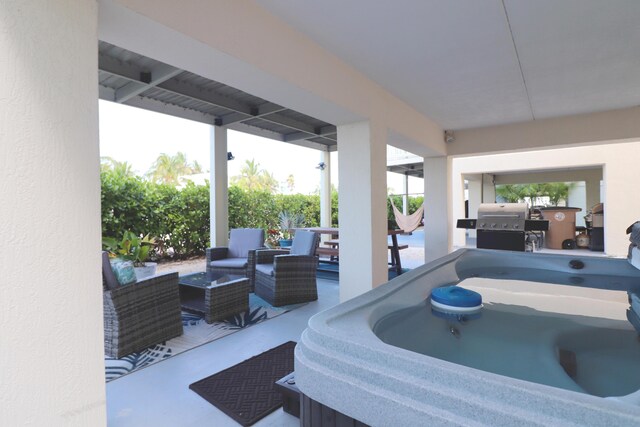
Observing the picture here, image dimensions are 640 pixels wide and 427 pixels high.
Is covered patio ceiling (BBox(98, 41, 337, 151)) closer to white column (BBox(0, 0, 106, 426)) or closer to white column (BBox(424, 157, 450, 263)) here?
white column (BBox(424, 157, 450, 263))

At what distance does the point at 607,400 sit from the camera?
884 millimetres

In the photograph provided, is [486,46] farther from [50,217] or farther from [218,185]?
[218,185]

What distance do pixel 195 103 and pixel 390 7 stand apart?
4.00m

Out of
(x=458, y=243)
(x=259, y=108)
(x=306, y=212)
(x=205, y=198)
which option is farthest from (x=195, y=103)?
(x=458, y=243)

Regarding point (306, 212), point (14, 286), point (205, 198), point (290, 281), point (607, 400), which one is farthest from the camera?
point (306, 212)

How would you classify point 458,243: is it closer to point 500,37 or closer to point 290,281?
point 290,281

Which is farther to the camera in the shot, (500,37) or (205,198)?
(205,198)

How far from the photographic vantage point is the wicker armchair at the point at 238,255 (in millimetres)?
4488

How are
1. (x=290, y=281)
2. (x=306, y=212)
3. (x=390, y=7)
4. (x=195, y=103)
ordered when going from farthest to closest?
(x=306, y=212) → (x=195, y=103) → (x=290, y=281) → (x=390, y=7)

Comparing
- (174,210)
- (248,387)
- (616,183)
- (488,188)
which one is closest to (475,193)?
(488,188)

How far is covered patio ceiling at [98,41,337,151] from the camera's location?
3.93m

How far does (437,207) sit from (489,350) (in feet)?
13.7

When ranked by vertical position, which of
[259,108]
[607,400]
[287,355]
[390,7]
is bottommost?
[287,355]

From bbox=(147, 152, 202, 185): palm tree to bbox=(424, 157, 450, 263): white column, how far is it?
18.2 metres
